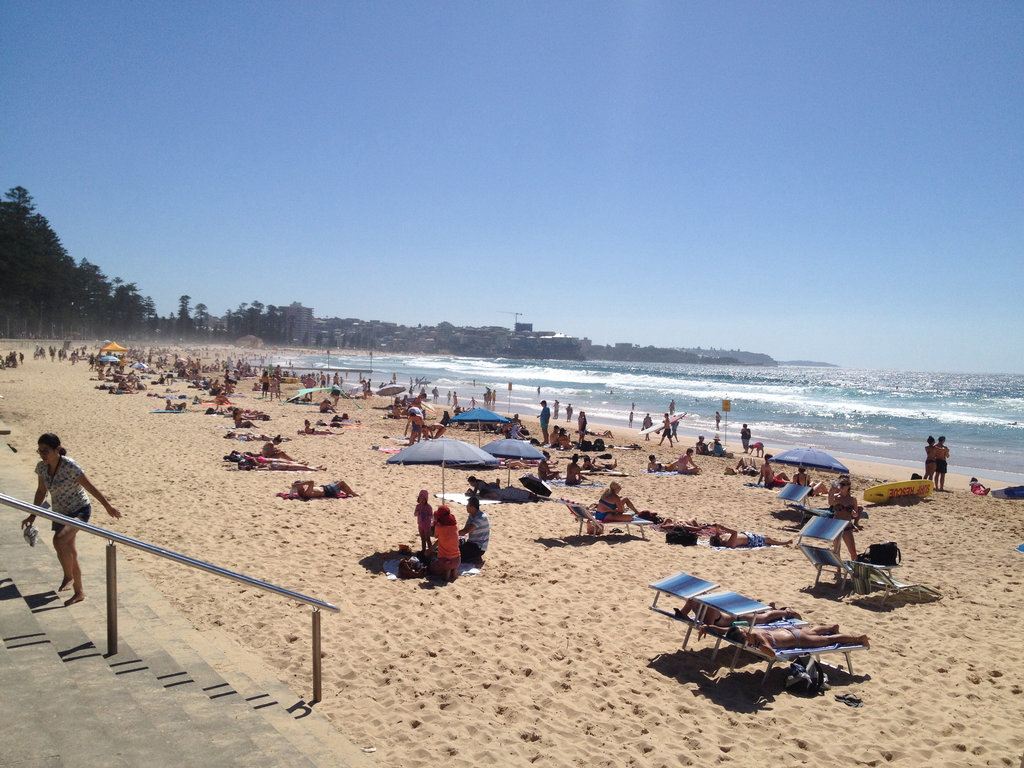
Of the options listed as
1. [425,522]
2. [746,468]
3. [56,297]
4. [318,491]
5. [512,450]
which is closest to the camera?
[425,522]

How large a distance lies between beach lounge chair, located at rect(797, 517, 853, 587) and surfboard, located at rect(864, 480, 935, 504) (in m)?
5.95

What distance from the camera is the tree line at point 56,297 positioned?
51375mm

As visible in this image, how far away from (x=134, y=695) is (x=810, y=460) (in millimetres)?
12774

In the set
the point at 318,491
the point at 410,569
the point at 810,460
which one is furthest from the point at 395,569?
the point at 810,460

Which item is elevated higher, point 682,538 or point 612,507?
point 612,507

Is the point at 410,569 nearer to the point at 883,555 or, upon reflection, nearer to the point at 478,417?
the point at 883,555

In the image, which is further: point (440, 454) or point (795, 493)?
point (795, 493)

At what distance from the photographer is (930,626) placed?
6.39m

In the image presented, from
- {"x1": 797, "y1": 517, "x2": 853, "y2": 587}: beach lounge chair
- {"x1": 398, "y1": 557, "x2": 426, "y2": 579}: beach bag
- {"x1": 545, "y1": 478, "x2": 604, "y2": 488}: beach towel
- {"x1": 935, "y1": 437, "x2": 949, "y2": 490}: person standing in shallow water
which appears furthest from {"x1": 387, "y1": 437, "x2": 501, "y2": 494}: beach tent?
{"x1": 935, "y1": 437, "x2": 949, "y2": 490}: person standing in shallow water

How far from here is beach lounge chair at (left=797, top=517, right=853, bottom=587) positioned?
732 centimetres

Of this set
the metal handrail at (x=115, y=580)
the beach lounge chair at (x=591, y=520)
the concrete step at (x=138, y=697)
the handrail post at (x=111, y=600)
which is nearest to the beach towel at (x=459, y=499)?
the beach lounge chair at (x=591, y=520)

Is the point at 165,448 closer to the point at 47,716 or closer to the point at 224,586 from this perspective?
the point at 224,586

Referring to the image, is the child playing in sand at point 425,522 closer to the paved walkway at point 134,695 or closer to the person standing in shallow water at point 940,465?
the paved walkway at point 134,695

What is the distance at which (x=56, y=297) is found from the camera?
64625 millimetres
